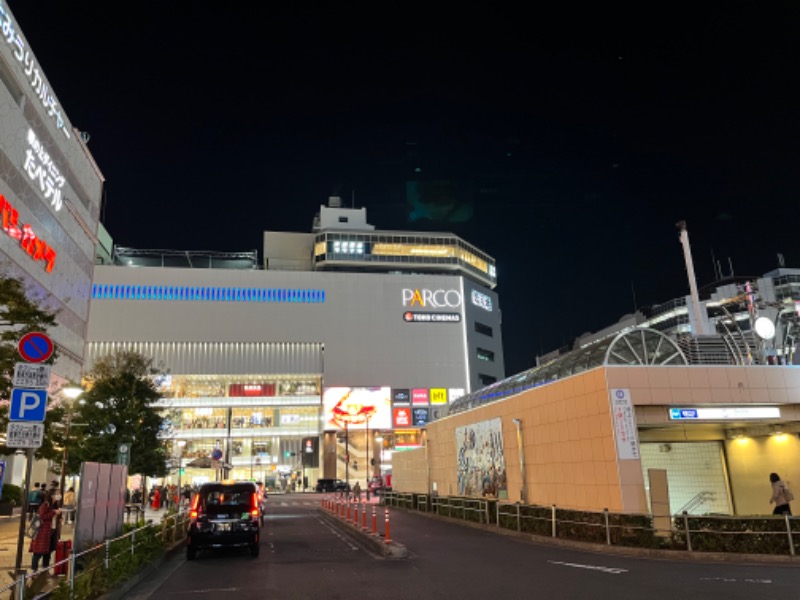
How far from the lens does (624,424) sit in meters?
15.7

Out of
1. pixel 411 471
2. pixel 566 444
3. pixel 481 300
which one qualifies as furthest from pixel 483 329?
pixel 566 444

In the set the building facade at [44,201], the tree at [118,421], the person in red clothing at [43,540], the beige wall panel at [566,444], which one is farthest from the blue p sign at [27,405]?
the building facade at [44,201]

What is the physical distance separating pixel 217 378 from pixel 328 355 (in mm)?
15272

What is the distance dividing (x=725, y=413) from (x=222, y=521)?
14.1 metres

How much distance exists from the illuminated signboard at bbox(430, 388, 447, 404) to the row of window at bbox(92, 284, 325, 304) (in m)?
20.4

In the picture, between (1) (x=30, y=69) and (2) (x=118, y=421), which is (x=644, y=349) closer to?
(2) (x=118, y=421)

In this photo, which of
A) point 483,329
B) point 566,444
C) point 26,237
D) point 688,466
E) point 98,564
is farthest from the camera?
point 483,329

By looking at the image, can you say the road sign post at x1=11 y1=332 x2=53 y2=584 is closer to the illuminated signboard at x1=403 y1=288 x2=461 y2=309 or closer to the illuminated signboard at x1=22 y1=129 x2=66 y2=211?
the illuminated signboard at x1=22 y1=129 x2=66 y2=211

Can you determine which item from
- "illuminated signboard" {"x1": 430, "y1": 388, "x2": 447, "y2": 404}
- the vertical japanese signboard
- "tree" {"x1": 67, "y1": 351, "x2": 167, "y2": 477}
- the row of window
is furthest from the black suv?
the row of window

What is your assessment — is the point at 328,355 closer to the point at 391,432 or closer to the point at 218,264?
the point at 391,432

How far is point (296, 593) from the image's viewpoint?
9719 mm

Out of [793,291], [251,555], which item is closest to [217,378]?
[251,555]

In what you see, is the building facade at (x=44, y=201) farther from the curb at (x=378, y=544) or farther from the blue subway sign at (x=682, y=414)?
the blue subway sign at (x=682, y=414)

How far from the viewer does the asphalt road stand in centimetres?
944
